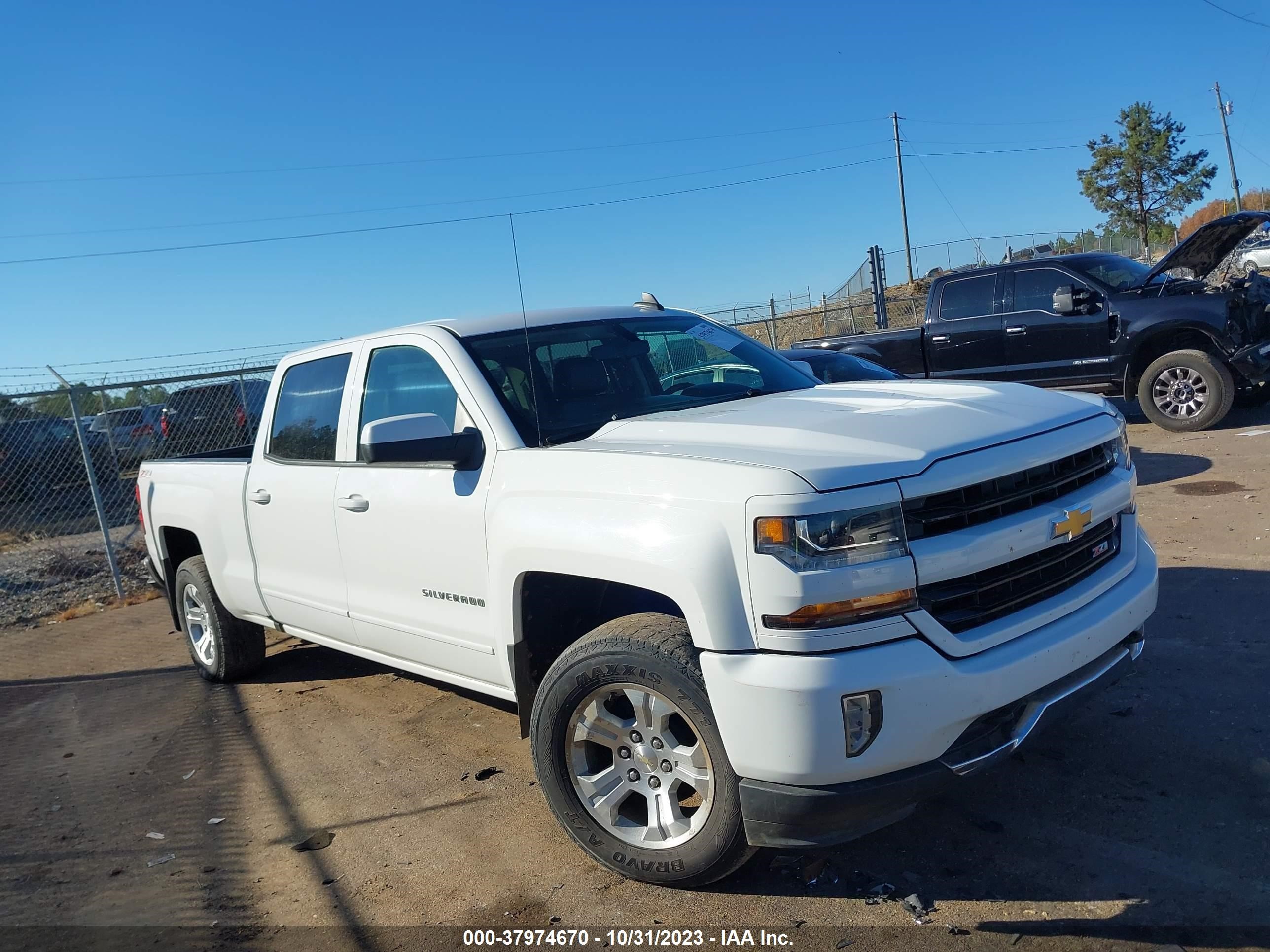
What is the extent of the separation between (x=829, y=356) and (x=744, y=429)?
666 centimetres

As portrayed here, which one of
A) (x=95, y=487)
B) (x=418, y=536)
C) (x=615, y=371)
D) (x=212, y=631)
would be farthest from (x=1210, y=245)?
(x=95, y=487)

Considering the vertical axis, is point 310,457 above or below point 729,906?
above

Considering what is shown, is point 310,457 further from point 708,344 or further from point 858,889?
point 858,889

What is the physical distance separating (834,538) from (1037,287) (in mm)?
9350

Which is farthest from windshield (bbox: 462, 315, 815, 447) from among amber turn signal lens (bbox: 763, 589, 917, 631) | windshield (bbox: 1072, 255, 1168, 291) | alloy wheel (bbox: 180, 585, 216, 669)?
windshield (bbox: 1072, 255, 1168, 291)

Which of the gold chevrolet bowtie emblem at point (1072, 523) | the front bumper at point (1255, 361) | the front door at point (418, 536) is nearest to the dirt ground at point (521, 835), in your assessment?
the front door at point (418, 536)

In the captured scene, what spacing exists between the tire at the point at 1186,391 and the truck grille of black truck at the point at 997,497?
24.8ft

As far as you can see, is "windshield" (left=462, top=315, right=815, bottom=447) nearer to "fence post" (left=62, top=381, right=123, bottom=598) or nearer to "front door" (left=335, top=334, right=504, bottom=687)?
"front door" (left=335, top=334, right=504, bottom=687)

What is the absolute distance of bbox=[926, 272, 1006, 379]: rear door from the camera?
10984mm

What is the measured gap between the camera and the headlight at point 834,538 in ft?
8.41

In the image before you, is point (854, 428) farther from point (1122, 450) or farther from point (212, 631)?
point (212, 631)

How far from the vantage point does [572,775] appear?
3.18 m

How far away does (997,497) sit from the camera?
282 cm

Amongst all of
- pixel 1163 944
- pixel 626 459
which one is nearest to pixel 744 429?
pixel 626 459
